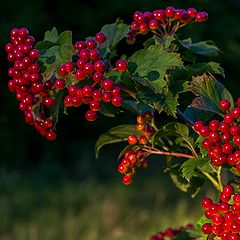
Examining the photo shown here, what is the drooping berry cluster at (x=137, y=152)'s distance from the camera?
6.44 feet

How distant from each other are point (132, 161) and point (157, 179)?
967 cm

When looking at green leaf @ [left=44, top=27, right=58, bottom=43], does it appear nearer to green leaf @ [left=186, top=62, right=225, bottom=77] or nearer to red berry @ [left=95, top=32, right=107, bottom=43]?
red berry @ [left=95, top=32, right=107, bottom=43]

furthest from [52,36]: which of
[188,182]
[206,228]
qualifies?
[206,228]

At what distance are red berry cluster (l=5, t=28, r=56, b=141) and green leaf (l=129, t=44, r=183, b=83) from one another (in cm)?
29

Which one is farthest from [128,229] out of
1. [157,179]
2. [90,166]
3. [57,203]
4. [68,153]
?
[68,153]

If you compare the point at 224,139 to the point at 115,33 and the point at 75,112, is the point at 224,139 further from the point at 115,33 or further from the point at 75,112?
the point at 75,112

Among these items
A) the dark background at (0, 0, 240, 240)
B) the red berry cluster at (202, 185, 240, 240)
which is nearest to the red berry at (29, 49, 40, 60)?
the red berry cluster at (202, 185, 240, 240)

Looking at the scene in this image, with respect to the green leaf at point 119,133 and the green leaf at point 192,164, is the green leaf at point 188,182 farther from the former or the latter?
the green leaf at point 192,164

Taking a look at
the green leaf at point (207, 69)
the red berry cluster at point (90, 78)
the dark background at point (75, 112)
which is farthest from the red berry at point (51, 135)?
the dark background at point (75, 112)

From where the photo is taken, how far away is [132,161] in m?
1.95

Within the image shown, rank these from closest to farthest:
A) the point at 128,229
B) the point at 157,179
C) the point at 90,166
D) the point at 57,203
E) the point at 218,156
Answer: the point at 218,156 → the point at 128,229 → the point at 57,203 → the point at 157,179 → the point at 90,166

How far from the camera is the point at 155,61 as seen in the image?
1919mm

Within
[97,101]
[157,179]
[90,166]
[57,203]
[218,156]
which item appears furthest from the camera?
[90,166]

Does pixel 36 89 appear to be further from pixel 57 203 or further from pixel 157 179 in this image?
pixel 157 179
